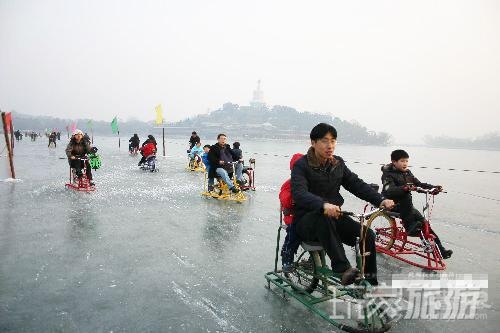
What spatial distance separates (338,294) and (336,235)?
0.97 meters

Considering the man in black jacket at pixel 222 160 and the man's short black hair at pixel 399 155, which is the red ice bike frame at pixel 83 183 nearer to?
the man in black jacket at pixel 222 160

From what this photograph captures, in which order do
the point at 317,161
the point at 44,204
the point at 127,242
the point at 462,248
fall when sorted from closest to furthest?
1. the point at 317,161
2. the point at 127,242
3. the point at 462,248
4. the point at 44,204

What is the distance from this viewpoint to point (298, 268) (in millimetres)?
4281

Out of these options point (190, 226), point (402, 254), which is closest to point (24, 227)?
point (190, 226)

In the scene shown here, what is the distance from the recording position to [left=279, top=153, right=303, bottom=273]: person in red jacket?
406 cm

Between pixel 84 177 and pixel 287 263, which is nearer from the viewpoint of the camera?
pixel 287 263

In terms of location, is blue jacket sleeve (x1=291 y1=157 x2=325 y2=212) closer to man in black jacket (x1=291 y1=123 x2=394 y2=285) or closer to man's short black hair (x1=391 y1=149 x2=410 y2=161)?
man in black jacket (x1=291 y1=123 x2=394 y2=285)

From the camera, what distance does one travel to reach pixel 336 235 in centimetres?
344

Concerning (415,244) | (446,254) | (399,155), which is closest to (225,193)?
(399,155)

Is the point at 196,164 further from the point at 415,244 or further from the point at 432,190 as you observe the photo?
the point at 432,190

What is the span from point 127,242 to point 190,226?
1639 mm

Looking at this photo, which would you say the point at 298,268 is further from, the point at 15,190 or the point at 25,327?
the point at 15,190

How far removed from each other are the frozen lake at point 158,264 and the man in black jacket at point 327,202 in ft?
2.93

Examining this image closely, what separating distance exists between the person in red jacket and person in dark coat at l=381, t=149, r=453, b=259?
2354mm
